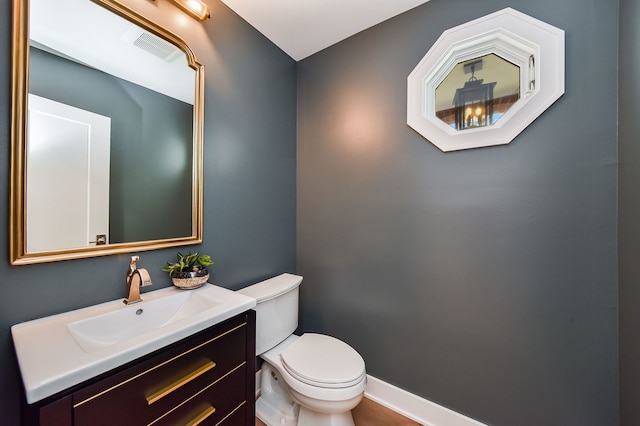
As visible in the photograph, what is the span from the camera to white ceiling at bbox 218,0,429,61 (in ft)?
4.76

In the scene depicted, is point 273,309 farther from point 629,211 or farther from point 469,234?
point 629,211

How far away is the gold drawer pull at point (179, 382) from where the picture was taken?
29.3 inches

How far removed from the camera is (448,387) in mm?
1381

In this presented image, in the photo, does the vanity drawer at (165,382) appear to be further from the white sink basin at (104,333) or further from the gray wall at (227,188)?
the gray wall at (227,188)

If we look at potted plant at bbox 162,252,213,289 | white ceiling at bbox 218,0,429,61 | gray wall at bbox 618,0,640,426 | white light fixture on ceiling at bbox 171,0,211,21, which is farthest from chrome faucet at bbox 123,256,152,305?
gray wall at bbox 618,0,640,426

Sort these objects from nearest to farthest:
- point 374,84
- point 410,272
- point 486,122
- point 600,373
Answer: point 600,373 < point 486,122 < point 410,272 < point 374,84

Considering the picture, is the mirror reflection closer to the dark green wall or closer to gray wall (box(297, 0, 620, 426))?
gray wall (box(297, 0, 620, 426))

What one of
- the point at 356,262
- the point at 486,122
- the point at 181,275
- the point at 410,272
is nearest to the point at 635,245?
the point at 486,122

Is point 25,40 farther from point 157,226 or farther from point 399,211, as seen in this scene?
point 399,211

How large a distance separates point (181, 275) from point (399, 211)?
1.29 m

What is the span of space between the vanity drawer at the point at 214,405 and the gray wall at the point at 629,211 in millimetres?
1554

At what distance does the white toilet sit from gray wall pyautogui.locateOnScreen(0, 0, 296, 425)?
0.26 metres

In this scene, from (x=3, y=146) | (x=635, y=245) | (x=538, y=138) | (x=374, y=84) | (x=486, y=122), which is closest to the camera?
(x=3, y=146)

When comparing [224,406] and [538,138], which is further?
[538,138]
